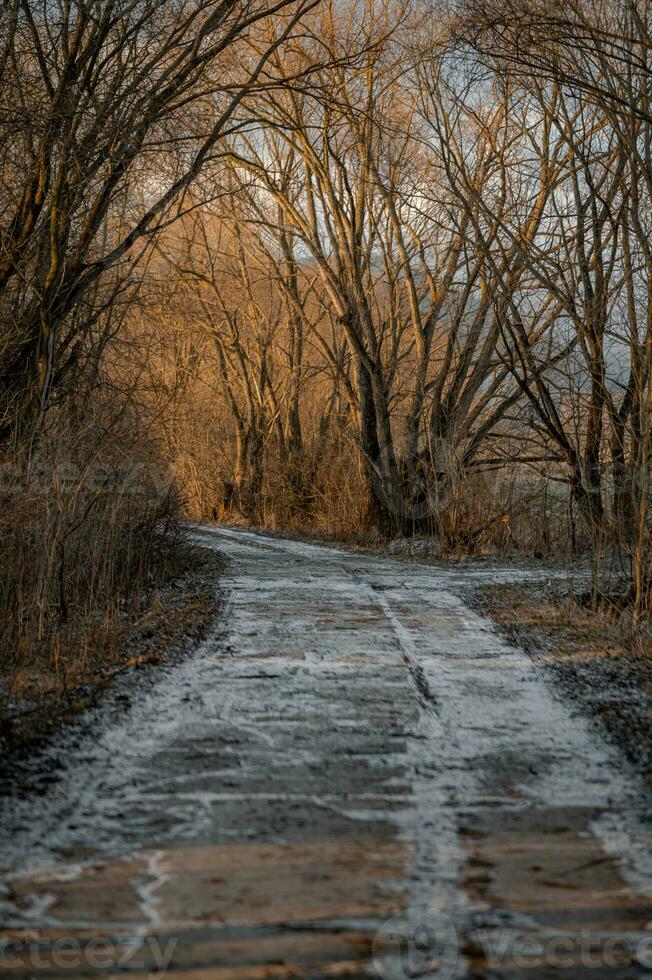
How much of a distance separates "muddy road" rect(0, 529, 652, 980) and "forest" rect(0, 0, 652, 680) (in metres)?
2.05

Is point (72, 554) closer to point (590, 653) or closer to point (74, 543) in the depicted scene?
point (74, 543)

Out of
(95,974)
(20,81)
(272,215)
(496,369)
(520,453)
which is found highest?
(272,215)

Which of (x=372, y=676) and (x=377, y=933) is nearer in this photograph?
(x=377, y=933)

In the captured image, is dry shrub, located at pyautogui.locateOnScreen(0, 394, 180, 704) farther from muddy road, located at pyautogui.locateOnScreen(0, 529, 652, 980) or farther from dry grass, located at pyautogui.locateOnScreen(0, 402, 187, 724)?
muddy road, located at pyautogui.locateOnScreen(0, 529, 652, 980)

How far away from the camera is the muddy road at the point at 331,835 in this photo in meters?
2.62

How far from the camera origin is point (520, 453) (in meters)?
15.2

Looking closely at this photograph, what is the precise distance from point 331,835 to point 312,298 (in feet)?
82.9

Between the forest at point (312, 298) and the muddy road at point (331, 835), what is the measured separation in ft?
6.72

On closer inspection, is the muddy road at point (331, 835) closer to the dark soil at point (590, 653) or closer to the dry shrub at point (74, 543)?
the dark soil at point (590, 653)

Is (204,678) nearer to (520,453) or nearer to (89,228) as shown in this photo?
(89,228)

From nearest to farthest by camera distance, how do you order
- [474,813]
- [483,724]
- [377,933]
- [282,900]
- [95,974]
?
1. [95,974]
2. [377,933]
3. [282,900]
4. [474,813]
5. [483,724]

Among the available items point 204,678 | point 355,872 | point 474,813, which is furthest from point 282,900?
point 204,678

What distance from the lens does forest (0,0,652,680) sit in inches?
328

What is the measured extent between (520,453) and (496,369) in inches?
59.8
